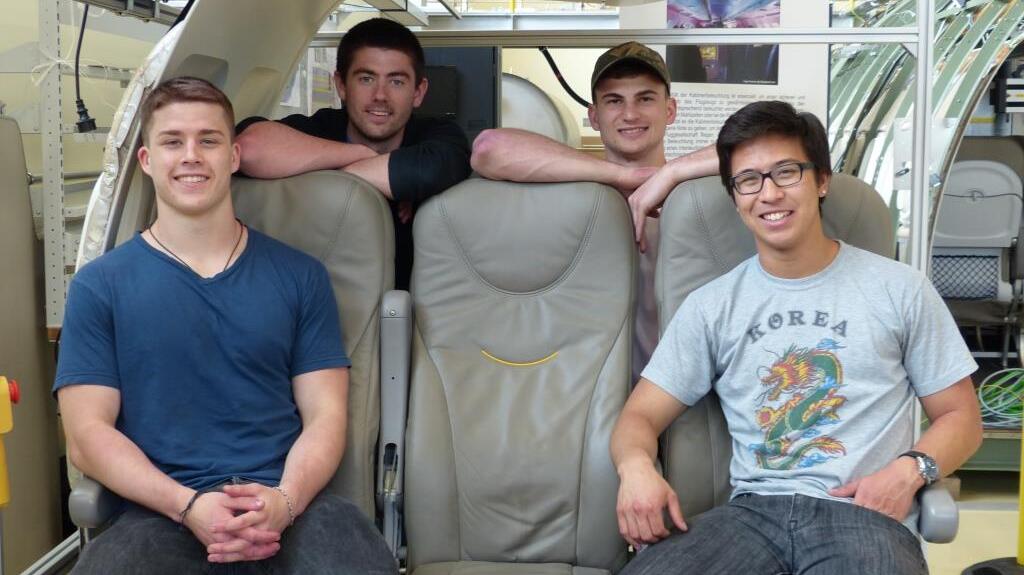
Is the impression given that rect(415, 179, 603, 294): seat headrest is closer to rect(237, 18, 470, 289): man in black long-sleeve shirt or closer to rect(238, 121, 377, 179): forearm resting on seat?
rect(237, 18, 470, 289): man in black long-sleeve shirt

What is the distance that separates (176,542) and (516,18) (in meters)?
3.85

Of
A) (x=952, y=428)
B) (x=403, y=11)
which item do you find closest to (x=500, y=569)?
(x=952, y=428)

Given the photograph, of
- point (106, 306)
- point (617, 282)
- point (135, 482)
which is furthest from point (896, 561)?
point (106, 306)

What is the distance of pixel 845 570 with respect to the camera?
1702 mm

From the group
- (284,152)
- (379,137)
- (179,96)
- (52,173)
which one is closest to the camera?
(179,96)

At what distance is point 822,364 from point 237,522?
1089mm

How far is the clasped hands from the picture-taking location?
170cm

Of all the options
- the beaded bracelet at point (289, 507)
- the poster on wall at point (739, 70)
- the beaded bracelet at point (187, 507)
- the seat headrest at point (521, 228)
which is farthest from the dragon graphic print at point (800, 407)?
the poster on wall at point (739, 70)

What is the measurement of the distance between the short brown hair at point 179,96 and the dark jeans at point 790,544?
3.83 ft

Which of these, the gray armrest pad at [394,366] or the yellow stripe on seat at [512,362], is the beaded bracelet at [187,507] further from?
the yellow stripe on seat at [512,362]

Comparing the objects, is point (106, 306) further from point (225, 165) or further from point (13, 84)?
point (13, 84)

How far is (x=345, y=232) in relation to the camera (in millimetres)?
2158

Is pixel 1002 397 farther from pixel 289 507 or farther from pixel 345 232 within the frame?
pixel 289 507

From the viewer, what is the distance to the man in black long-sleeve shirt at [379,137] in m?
2.20
